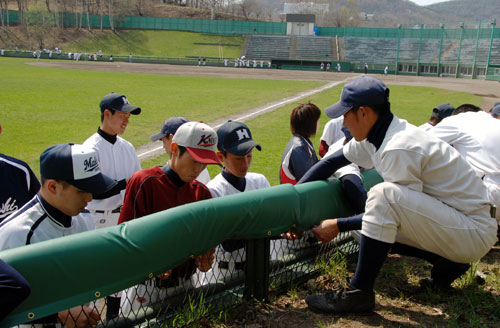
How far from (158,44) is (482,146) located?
80.7 metres

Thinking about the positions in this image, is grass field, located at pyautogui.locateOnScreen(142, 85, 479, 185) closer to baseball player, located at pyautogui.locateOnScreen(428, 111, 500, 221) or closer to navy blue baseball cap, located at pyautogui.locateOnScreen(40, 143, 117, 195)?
baseball player, located at pyautogui.locateOnScreen(428, 111, 500, 221)

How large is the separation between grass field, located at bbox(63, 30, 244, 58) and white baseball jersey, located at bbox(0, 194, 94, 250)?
72.2 meters

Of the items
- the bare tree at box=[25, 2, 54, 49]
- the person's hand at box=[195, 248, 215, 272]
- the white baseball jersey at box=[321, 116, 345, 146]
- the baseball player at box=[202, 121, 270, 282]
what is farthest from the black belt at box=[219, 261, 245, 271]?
the bare tree at box=[25, 2, 54, 49]

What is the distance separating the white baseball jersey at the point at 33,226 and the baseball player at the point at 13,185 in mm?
898

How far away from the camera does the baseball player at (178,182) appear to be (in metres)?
2.78

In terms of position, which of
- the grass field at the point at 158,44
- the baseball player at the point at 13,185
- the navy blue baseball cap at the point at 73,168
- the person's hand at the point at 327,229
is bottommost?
the person's hand at the point at 327,229

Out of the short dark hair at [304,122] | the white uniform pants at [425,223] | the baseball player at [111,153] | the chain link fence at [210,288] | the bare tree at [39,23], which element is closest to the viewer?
the chain link fence at [210,288]

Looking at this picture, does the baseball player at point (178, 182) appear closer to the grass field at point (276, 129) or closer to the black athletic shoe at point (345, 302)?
the black athletic shoe at point (345, 302)

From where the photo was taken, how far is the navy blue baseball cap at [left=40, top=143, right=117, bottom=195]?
2.34 m

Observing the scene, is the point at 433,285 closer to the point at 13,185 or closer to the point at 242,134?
the point at 242,134

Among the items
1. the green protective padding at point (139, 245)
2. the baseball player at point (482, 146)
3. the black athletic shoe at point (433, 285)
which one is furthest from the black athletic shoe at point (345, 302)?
the baseball player at point (482, 146)

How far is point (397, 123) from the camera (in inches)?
114

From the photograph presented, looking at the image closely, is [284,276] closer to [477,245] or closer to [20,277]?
[477,245]

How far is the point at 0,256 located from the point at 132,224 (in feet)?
1.99
